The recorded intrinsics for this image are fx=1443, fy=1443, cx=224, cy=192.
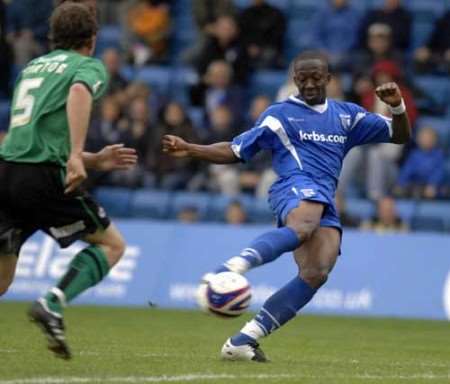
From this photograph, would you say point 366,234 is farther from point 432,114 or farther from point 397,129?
point 397,129

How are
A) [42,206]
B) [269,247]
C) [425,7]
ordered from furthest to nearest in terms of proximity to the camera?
[425,7] < [269,247] < [42,206]

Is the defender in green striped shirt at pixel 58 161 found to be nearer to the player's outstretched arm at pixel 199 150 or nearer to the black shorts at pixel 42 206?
the black shorts at pixel 42 206

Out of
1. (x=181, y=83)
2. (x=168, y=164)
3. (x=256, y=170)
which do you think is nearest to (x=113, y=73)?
(x=181, y=83)

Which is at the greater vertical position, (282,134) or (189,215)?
(282,134)

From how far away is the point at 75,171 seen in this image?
8.22 m

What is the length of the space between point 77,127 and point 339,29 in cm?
1236

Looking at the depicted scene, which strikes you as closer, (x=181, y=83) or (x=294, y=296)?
(x=294, y=296)

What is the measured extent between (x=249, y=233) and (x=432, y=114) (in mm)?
3999

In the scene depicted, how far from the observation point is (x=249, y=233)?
55.5 ft

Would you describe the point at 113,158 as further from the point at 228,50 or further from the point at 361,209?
the point at 228,50

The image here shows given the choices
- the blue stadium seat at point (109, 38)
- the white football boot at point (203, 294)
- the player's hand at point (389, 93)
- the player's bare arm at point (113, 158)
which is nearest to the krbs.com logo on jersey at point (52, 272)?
the blue stadium seat at point (109, 38)

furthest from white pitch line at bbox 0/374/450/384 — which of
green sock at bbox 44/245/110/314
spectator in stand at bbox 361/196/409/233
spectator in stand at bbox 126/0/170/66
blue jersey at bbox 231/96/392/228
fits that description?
spectator in stand at bbox 126/0/170/66

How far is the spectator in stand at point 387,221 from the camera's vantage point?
17.2 meters

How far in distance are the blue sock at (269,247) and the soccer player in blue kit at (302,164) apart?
117mm
